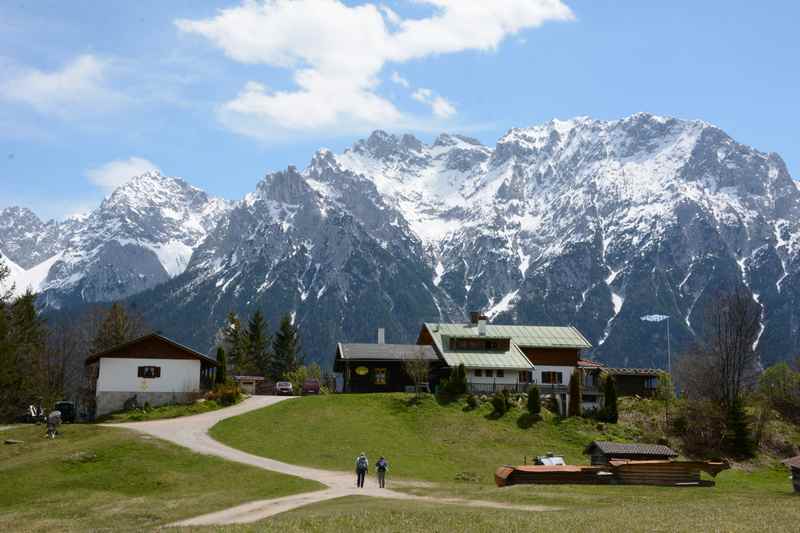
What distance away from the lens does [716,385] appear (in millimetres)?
83688

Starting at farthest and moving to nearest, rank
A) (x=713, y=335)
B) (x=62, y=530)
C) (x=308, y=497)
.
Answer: (x=713, y=335) < (x=308, y=497) < (x=62, y=530)

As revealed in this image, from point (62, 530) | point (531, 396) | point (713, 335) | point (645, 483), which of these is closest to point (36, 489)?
point (62, 530)

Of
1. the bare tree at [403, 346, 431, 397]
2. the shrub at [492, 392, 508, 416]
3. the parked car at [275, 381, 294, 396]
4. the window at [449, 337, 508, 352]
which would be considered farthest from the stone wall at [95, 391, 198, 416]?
the shrub at [492, 392, 508, 416]

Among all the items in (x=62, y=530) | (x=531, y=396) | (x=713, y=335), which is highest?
(x=713, y=335)

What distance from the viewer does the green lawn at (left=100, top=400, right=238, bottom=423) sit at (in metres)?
74.7

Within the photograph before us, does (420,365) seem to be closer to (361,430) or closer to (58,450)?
(361,430)

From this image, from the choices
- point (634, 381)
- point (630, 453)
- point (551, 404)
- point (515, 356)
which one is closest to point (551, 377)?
point (515, 356)

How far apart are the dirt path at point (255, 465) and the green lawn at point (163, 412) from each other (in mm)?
1299

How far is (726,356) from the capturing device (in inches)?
3260

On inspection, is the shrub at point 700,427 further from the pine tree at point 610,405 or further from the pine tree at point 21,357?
the pine tree at point 21,357

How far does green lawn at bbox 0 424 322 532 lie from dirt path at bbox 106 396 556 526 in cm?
163

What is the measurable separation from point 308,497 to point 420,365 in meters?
37.0

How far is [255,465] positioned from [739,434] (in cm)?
4329

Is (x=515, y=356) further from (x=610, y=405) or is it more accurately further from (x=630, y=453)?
(x=630, y=453)
